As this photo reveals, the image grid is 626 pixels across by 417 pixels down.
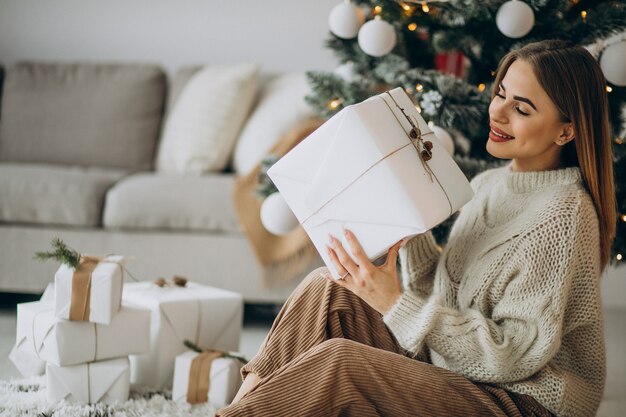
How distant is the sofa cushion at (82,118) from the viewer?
264cm

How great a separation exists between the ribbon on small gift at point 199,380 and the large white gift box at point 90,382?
135 mm

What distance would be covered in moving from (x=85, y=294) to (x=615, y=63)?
4.04ft

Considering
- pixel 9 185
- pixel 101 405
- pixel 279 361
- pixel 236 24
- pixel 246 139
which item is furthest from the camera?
pixel 236 24

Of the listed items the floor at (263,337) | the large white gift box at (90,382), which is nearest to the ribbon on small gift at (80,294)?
the large white gift box at (90,382)

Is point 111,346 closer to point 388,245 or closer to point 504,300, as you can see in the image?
point 388,245

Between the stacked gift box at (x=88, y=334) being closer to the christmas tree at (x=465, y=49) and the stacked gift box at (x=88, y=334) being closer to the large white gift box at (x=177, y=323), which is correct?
the large white gift box at (x=177, y=323)

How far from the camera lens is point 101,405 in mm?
1410

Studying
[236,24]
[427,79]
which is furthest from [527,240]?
[236,24]

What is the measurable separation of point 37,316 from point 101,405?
238 mm

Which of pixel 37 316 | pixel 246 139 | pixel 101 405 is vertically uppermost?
pixel 246 139

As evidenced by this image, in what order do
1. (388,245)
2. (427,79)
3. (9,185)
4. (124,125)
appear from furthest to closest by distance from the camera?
(124,125) < (9,185) < (427,79) < (388,245)

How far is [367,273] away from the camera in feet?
3.49

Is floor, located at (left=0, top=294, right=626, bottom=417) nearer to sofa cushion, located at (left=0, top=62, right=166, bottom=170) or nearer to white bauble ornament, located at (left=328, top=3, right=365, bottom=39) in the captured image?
sofa cushion, located at (left=0, top=62, right=166, bottom=170)

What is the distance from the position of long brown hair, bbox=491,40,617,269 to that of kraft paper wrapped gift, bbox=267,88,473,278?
0.19 m
